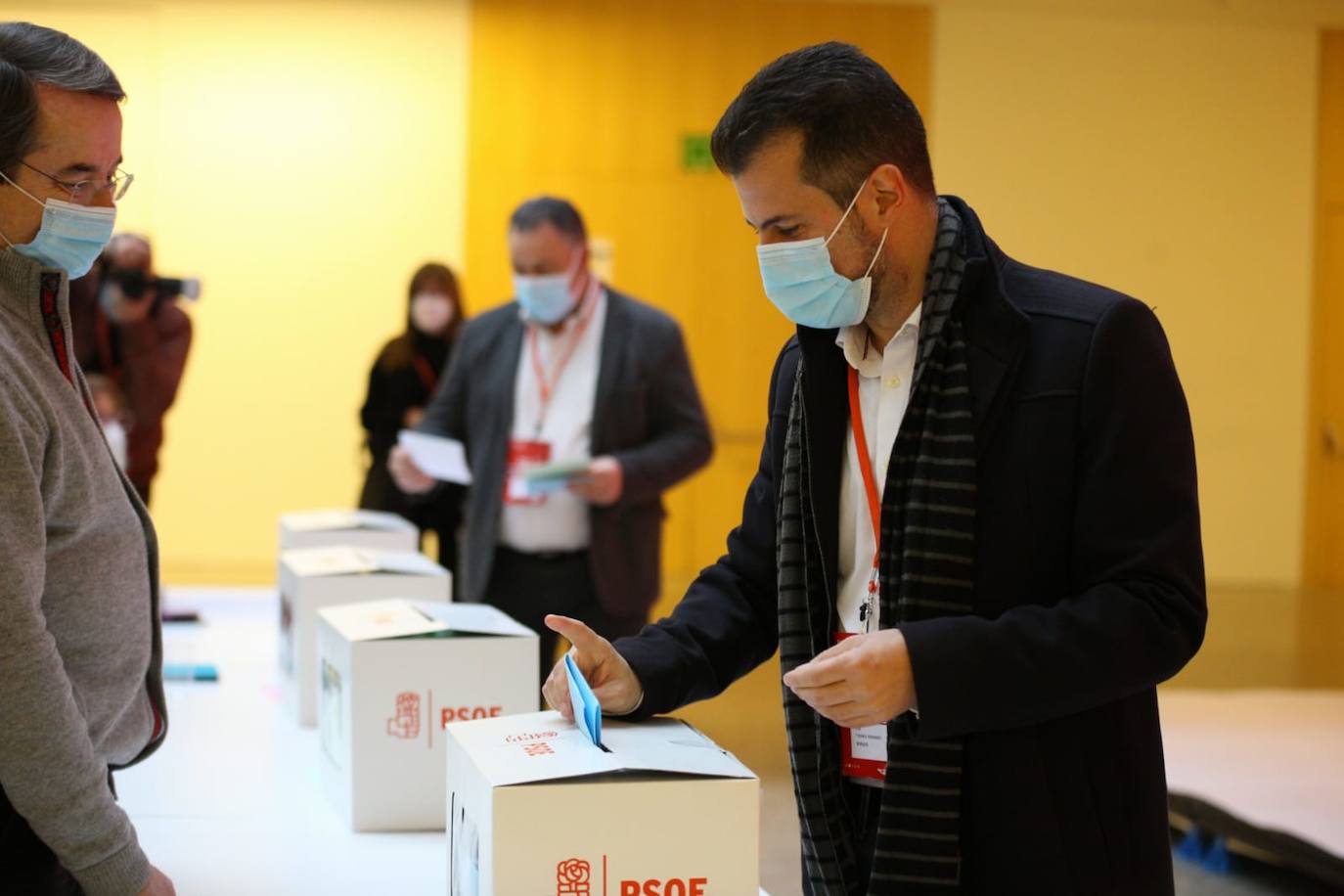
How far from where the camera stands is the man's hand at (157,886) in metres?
1.39

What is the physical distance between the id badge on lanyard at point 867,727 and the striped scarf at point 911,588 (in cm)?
1

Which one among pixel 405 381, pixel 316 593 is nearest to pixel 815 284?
pixel 316 593

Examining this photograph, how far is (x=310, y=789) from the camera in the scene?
2.15m

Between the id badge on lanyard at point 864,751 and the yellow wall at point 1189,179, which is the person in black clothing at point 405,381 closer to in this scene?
the id badge on lanyard at point 864,751

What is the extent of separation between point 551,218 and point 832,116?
215 cm

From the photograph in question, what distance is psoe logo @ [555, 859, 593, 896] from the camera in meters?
1.25

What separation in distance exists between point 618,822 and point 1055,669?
400 millimetres

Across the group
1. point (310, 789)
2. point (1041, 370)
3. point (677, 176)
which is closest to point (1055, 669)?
point (1041, 370)

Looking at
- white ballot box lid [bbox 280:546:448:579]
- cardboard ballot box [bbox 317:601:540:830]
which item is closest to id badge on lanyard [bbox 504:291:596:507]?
white ballot box lid [bbox 280:546:448:579]

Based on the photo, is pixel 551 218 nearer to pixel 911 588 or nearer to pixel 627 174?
pixel 911 588

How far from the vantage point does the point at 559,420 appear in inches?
137

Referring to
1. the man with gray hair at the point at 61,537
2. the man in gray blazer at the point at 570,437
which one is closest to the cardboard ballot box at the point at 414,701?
the man with gray hair at the point at 61,537

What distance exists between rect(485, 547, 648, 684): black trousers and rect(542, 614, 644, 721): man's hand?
188cm

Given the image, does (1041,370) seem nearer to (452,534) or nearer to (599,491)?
(599,491)
